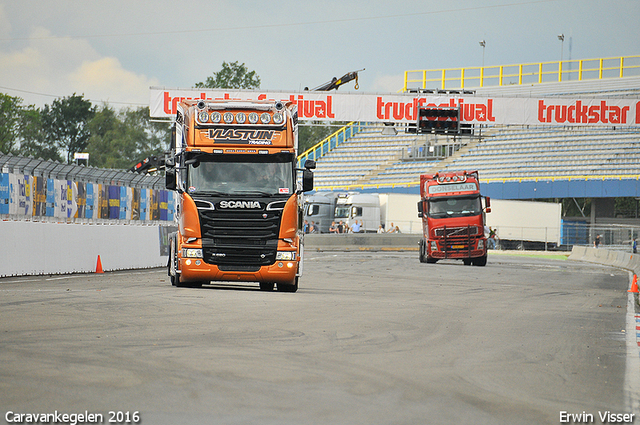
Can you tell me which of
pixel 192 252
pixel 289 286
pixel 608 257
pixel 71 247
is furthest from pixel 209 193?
pixel 608 257

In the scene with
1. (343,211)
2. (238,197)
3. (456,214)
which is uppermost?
(238,197)

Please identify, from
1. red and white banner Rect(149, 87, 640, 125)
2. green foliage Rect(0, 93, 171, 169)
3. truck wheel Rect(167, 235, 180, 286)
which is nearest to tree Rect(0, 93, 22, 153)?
green foliage Rect(0, 93, 171, 169)

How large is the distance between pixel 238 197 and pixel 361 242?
1310 inches

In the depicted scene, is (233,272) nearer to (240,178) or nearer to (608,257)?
(240,178)

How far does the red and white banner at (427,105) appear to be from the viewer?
Answer: 38.0m

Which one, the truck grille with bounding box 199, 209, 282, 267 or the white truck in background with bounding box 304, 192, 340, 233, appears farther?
the white truck in background with bounding box 304, 192, 340, 233

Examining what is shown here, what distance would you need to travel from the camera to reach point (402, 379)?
671 centimetres

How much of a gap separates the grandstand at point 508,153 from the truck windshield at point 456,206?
65.9ft

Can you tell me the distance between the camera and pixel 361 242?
4828cm

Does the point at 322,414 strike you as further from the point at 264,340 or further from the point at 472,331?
the point at 472,331

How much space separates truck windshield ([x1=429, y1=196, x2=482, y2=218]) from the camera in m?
33.1

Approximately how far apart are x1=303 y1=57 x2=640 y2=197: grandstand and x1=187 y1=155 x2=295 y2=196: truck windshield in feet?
127

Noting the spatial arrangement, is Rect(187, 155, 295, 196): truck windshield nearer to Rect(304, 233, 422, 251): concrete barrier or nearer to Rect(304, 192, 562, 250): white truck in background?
Rect(304, 233, 422, 251): concrete barrier

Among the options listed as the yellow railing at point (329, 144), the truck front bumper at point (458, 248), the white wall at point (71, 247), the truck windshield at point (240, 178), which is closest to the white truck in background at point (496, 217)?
A: the yellow railing at point (329, 144)
